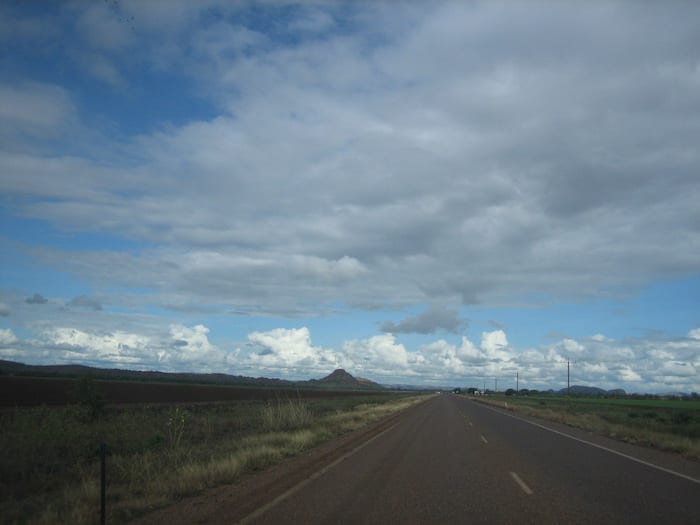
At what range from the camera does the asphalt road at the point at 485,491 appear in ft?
30.0

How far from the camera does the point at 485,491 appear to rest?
37.2 ft

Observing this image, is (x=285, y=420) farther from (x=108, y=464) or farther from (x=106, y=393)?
(x=106, y=393)

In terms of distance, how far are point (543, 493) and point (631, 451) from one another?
10.9 metres

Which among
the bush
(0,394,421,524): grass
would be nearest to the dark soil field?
(0,394,421,524): grass

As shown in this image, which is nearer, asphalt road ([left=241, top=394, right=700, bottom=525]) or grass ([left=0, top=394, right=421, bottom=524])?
asphalt road ([left=241, top=394, right=700, bottom=525])

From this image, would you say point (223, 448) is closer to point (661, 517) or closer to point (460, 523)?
point (460, 523)

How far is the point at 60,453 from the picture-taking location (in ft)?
53.8

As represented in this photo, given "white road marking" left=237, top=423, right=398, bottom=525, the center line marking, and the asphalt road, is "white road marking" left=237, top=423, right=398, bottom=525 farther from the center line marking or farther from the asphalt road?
the center line marking

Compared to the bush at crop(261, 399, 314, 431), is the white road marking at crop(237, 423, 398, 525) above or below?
above

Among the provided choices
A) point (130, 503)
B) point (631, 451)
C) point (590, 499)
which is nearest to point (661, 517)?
point (590, 499)

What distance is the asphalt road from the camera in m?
9.15

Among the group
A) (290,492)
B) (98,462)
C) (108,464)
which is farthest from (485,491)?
(98,462)

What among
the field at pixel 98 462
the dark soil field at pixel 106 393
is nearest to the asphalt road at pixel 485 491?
the field at pixel 98 462

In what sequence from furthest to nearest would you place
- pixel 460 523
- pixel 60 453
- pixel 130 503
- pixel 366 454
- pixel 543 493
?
pixel 366 454 < pixel 60 453 < pixel 543 493 < pixel 130 503 < pixel 460 523
